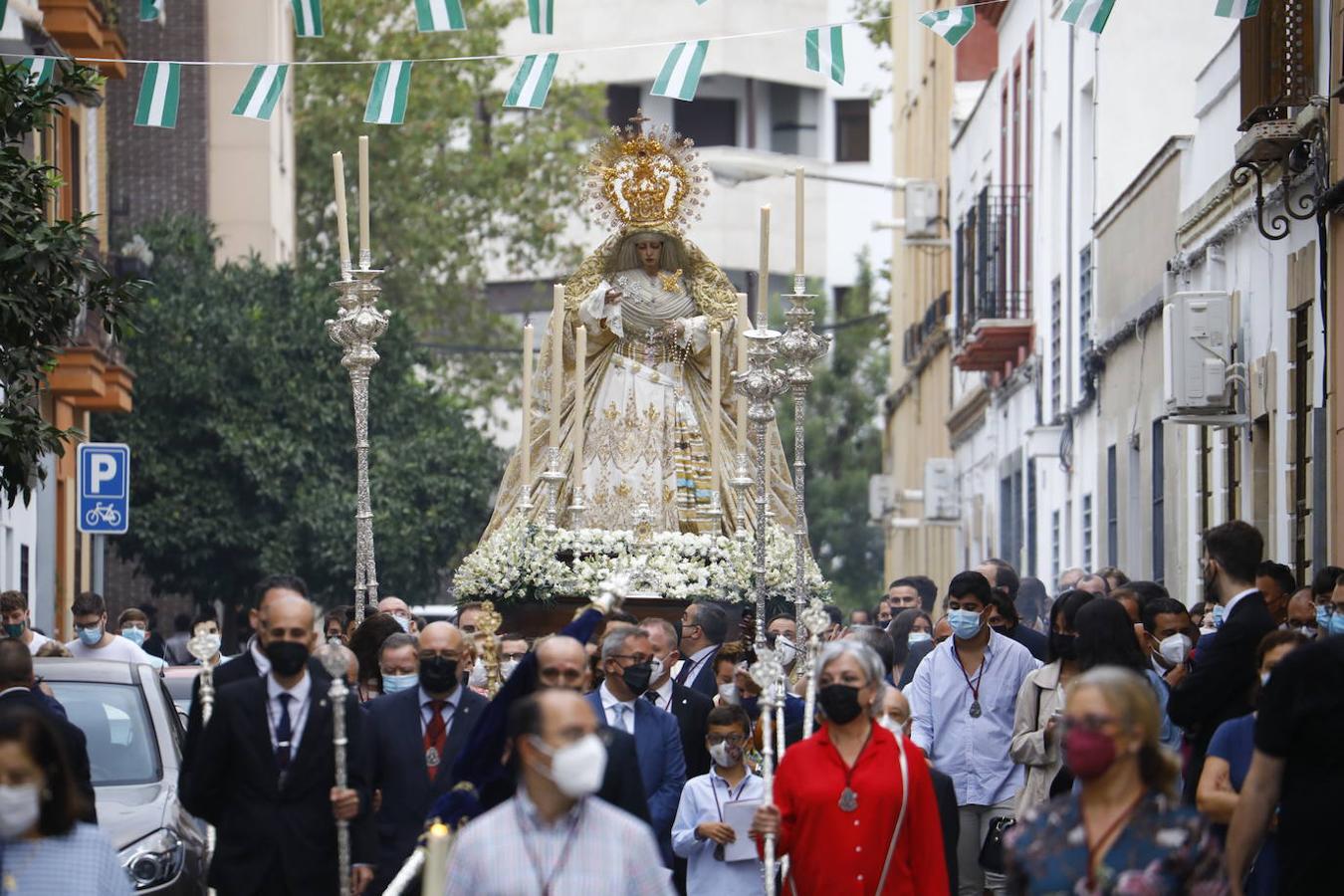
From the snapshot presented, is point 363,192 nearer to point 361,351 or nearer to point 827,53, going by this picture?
point 361,351

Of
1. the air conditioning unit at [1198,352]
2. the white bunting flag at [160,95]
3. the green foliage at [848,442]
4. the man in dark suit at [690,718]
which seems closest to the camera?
the man in dark suit at [690,718]

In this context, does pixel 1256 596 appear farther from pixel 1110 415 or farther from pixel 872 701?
pixel 1110 415

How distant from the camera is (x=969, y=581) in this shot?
1196 cm

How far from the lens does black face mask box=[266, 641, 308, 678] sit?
936 cm

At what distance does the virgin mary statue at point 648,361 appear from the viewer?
1759cm

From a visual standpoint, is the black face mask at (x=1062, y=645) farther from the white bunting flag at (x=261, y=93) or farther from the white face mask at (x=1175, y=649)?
the white bunting flag at (x=261, y=93)

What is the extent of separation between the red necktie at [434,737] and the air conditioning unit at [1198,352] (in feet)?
29.5

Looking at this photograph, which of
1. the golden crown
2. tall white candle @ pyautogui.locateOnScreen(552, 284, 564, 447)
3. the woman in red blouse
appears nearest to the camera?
the woman in red blouse

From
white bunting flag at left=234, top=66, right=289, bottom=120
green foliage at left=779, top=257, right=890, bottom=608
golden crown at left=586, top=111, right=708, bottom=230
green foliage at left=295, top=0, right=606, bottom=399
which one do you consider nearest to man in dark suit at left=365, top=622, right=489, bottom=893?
white bunting flag at left=234, top=66, right=289, bottom=120

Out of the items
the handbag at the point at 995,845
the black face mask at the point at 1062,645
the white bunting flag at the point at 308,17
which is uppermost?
the white bunting flag at the point at 308,17

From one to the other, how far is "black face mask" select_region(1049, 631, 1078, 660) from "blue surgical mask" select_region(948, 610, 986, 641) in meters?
0.76

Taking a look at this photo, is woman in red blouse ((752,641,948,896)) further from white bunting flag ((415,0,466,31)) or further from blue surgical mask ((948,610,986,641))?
white bunting flag ((415,0,466,31))

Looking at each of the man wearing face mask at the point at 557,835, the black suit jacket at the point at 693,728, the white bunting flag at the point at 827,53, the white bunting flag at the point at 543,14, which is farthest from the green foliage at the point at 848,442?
the man wearing face mask at the point at 557,835

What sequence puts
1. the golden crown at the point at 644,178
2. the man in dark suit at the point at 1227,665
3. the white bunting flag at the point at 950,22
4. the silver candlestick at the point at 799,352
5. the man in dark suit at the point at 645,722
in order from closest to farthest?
1. the man in dark suit at the point at 1227,665
2. the man in dark suit at the point at 645,722
3. the silver candlestick at the point at 799,352
4. the white bunting flag at the point at 950,22
5. the golden crown at the point at 644,178
